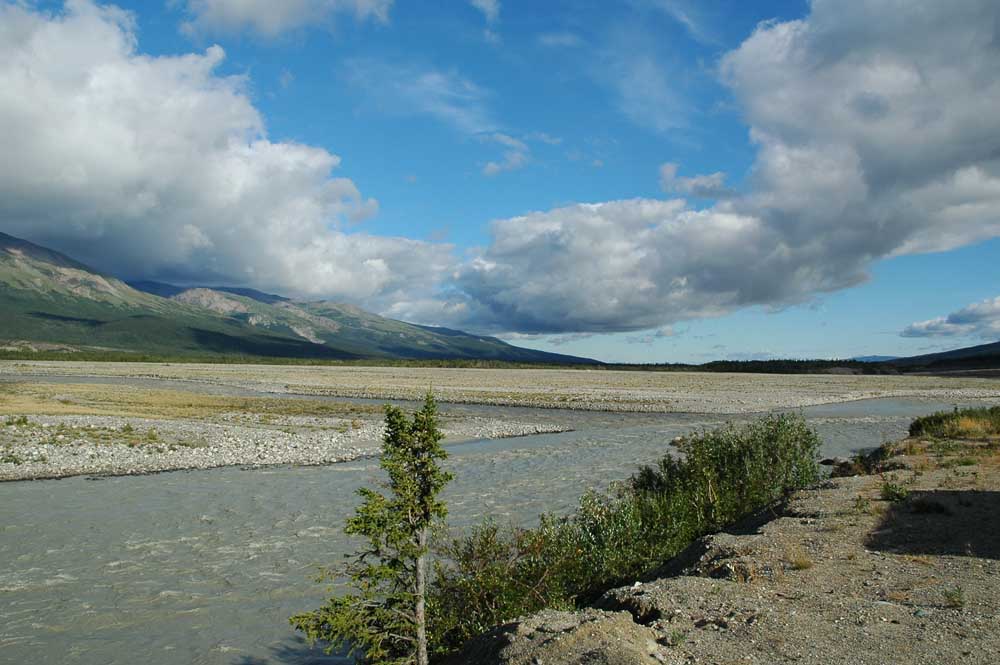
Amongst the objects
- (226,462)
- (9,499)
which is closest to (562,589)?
(9,499)

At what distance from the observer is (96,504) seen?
65.4 ft

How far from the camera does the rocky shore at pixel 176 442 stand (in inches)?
1025

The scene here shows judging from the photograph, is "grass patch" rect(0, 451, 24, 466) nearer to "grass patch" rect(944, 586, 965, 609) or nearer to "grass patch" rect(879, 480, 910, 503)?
"grass patch" rect(879, 480, 910, 503)

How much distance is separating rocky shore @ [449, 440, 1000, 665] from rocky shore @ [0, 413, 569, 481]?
21.4m

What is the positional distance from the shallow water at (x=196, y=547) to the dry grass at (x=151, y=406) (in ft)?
74.4

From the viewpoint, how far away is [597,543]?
11344mm

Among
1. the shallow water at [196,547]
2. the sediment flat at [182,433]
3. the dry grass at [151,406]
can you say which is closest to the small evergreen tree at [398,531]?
the shallow water at [196,547]

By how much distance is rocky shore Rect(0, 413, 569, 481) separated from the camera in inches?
1025

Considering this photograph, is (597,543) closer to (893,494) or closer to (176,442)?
(893,494)

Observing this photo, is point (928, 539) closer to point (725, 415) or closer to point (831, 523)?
point (831, 523)

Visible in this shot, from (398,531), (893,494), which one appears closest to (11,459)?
(398,531)

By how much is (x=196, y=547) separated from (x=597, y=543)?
1005 cm

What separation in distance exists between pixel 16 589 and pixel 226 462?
580 inches

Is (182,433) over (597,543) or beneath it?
beneath
